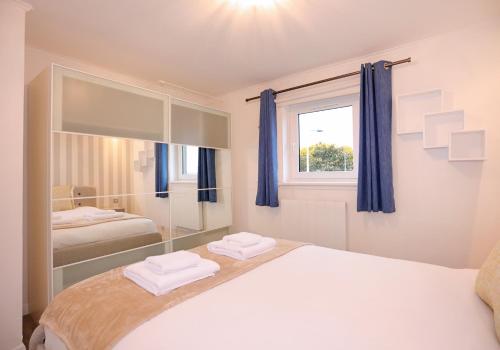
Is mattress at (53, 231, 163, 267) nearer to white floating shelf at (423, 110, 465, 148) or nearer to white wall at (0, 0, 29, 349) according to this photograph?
white wall at (0, 0, 29, 349)

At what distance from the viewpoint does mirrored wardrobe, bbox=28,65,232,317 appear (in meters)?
2.09

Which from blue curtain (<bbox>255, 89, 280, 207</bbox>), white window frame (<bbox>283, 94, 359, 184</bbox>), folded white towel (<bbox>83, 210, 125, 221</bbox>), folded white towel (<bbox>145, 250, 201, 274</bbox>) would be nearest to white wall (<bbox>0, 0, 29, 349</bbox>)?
folded white towel (<bbox>83, 210, 125, 221</bbox>)

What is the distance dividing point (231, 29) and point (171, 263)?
1.85 meters

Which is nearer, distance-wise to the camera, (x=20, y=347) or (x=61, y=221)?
(x=20, y=347)

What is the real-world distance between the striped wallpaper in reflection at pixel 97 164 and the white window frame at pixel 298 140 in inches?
70.4

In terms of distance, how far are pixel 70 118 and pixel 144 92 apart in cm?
76

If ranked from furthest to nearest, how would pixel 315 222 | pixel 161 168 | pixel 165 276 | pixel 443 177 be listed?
1. pixel 315 222
2. pixel 161 168
3. pixel 443 177
4. pixel 165 276

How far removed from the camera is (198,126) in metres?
3.27

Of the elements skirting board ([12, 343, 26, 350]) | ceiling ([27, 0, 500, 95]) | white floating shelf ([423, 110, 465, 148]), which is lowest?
skirting board ([12, 343, 26, 350])

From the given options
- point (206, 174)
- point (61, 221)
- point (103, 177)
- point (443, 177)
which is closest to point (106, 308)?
point (61, 221)

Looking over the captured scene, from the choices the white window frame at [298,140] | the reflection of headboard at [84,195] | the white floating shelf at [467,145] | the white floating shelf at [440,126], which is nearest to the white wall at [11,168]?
the reflection of headboard at [84,195]

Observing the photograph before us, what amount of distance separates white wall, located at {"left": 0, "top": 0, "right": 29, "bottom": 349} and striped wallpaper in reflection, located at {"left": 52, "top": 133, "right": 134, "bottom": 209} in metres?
0.26

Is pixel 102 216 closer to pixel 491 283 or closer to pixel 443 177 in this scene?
pixel 491 283

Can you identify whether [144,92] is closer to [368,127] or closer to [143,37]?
[143,37]
